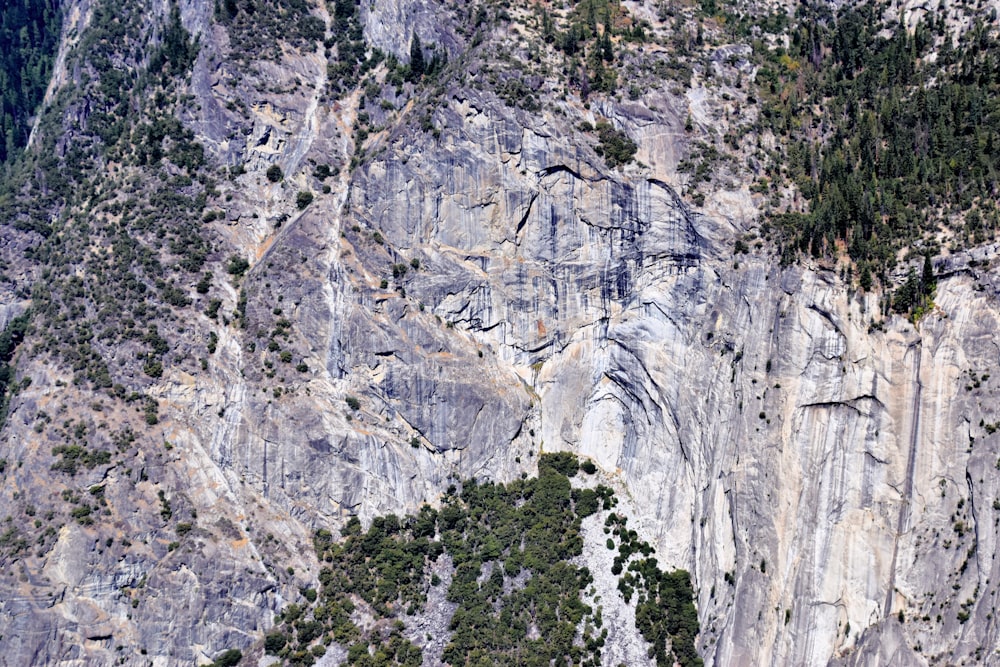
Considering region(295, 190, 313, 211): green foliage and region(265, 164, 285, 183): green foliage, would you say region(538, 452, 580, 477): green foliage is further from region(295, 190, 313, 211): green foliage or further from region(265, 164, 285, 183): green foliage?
region(265, 164, 285, 183): green foliage

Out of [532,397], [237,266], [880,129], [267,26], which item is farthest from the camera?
[267,26]

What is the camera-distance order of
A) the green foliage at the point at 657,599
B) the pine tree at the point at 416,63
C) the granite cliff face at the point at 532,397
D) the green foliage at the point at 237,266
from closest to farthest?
the granite cliff face at the point at 532,397, the green foliage at the point at 657,599, the green foliage at the point at 237,266, the pine tree at the point at 416,63

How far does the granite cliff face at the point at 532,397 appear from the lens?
3002 inches

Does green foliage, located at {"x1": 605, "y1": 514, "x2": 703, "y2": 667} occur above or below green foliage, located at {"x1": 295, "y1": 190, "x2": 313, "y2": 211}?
below

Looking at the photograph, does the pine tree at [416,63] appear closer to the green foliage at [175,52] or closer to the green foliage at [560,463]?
the green foliage at [175,52]

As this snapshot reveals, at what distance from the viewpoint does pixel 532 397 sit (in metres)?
92.5

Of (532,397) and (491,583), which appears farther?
(532,397)

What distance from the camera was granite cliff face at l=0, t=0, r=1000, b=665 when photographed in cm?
→ 7625

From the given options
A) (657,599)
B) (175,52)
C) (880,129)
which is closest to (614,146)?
(880,129)

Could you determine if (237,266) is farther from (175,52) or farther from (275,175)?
(175,52)

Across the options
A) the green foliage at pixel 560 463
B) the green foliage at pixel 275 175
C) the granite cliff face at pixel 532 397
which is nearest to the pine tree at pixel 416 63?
the granite cliff face at pixel 532 397

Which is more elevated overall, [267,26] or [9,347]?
[267,26]

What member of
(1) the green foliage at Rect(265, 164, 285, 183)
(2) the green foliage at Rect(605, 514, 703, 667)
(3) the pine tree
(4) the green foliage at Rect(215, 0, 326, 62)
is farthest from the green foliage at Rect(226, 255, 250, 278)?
(2) the green foliage at Rect(605, 514, 703, 667)

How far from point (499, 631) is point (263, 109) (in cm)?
5417
